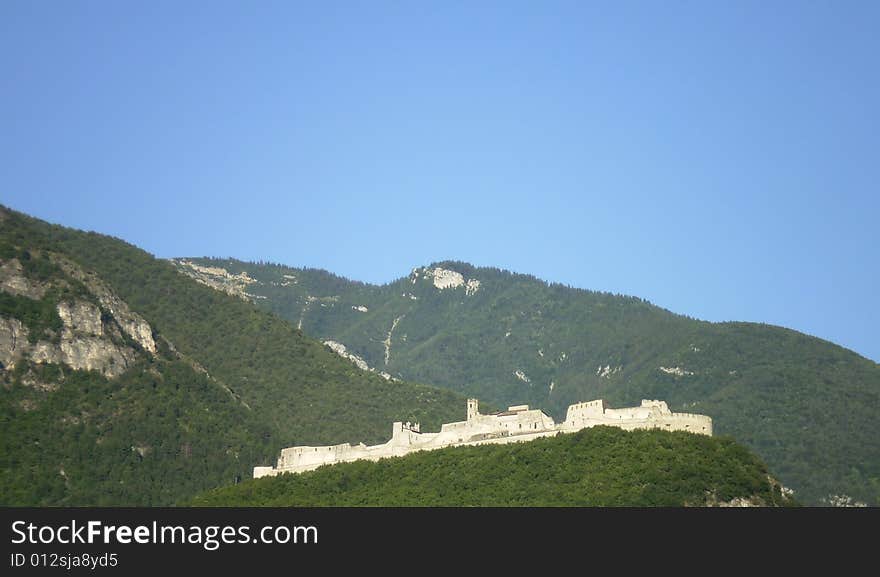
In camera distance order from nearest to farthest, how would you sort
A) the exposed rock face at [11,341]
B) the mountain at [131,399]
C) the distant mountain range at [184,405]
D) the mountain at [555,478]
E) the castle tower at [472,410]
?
the mountain at [555,478]
the castle tower at [472,410]
the mountain at [131,399]
the distant mountain range at [184,405]
the exposed rock face at [11,341]

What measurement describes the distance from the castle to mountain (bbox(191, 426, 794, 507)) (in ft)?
5.37

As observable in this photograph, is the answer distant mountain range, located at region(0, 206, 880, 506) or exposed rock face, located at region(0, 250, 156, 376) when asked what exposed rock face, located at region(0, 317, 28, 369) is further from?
distant mountain range, located at region(0, 206, 880, 506)

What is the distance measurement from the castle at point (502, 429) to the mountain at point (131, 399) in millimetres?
16630

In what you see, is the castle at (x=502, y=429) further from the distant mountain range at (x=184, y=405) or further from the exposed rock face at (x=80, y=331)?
the exposed rock face at (x=80, y=331)

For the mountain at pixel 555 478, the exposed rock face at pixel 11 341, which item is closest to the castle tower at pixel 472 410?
the mountain at pixel 555 478

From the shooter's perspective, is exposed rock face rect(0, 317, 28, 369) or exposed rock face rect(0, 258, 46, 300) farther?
exposed rock face rect(0, 258, 46, 300)

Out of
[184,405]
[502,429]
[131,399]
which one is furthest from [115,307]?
[502,429]

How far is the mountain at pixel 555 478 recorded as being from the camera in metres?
118

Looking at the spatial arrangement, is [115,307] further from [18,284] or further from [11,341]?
[11,341]

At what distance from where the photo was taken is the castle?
5012 inches

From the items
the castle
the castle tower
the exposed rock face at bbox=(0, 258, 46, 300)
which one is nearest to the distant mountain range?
the exposed rock face at bbox=(0, 258, 46, 300)

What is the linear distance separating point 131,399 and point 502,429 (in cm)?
4300

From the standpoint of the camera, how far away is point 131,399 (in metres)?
165
